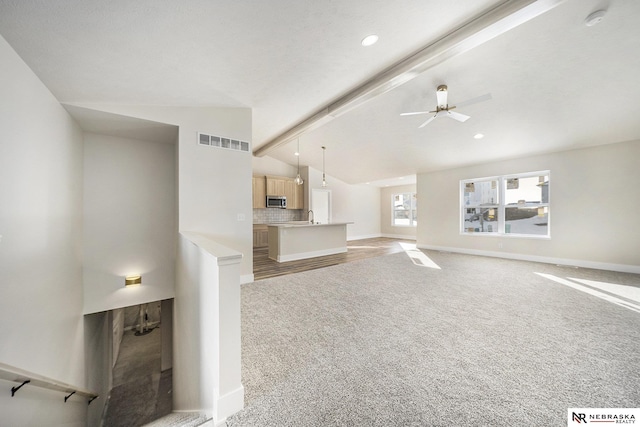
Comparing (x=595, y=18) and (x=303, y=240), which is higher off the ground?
(x=595, y=18)

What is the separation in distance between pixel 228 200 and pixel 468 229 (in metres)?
6.57

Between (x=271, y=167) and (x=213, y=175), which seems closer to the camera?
(x=213, y=175)

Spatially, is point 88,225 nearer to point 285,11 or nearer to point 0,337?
point 0,337

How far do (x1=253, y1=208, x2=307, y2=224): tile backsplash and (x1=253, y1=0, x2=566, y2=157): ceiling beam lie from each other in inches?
195

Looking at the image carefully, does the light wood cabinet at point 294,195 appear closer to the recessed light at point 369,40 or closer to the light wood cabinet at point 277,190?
the light wood cabinet at point 277,190

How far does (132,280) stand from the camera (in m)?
3.72

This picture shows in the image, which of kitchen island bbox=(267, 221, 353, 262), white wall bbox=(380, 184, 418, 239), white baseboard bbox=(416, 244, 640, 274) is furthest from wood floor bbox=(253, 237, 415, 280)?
white wall bbox=(380, 184, 418, 239)

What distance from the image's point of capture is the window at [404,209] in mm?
9844

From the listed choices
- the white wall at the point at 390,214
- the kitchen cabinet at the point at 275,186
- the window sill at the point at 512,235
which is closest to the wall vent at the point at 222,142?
the kitchen cabinet at the point at 275,186

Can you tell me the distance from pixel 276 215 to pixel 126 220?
188 inches

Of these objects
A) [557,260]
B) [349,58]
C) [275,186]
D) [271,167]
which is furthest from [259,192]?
[557,260]

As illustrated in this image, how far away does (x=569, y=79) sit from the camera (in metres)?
3.03

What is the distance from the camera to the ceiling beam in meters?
2.08

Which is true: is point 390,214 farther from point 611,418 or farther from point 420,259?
point 611,418
